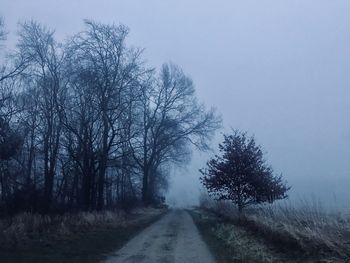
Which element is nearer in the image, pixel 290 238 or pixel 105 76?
pixel 290 238

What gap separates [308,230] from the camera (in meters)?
15.9

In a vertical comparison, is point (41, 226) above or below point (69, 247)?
above

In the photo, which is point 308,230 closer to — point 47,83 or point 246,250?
point 246,250

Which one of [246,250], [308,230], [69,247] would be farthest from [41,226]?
[308,230]

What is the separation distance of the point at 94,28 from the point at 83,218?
15.8 metres

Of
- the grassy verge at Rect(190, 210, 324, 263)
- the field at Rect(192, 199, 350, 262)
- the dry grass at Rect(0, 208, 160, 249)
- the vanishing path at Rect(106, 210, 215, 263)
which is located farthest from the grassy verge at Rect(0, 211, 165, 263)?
the field at Rect(192, 199, 350, 262)

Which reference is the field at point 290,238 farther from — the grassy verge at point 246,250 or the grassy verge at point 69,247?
the grassy verge at point 69,247

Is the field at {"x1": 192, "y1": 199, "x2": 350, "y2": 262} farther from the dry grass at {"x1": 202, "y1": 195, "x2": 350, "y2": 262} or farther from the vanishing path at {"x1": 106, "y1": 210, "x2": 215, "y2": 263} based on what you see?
the vanishing path at {"x1": 106, "y1": 210, "x2": 215, "y2": 263}

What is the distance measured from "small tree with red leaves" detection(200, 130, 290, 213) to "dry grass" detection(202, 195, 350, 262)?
7.44 meters

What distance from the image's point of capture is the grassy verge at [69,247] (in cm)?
1617

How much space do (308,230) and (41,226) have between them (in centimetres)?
1266

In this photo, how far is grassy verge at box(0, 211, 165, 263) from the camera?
53.1 feet

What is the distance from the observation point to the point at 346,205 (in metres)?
19.2

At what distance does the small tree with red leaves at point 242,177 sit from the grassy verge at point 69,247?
28.5 ft
